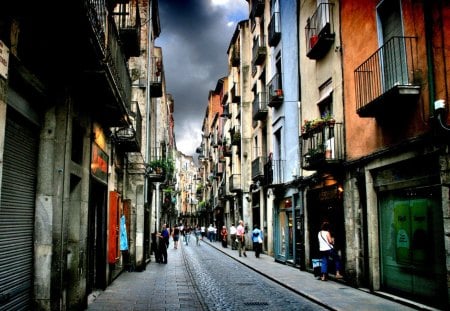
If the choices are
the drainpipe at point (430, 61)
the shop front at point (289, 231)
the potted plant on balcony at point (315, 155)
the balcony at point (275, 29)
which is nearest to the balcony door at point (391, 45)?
the drainpipe at point (430, 61)

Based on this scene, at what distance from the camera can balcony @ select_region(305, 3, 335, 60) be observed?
615 inches

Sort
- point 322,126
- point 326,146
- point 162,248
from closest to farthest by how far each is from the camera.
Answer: point 326,146 < point 322,126 < point 162,248

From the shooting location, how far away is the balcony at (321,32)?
1562 cm

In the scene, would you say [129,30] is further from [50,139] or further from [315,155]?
[50,139]

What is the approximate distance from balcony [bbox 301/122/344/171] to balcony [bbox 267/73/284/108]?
7059mm

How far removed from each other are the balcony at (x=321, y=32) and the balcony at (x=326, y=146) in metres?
2.82

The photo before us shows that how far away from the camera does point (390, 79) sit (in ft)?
36.4

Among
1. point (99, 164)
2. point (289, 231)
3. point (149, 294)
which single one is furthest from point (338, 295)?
point (289, 231)

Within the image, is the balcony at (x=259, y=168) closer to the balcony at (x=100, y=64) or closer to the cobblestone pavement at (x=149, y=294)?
the cobblestone pavement at (x=149, y=294)

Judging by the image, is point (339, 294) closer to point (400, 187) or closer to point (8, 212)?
point (400, 187)

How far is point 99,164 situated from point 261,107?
15.8m

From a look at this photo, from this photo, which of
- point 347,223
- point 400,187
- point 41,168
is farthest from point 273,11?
point 41,168

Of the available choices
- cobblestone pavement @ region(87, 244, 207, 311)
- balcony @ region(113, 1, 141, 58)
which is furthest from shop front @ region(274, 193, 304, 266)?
balcony @ region(113, 1, 141, 58)

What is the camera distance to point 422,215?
1014 centimetres
